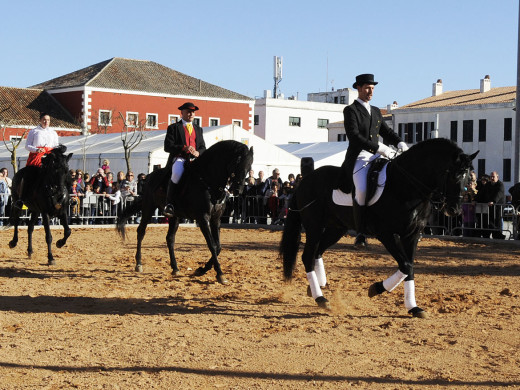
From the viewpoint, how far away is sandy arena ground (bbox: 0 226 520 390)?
6207mm

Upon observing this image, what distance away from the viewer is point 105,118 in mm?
64438

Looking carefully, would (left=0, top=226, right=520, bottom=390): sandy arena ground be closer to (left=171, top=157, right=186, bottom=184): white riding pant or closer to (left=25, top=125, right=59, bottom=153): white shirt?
(left=171, top=157, right=186, bottom=184): white riding pant

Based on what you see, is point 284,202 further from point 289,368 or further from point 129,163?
point 289,368

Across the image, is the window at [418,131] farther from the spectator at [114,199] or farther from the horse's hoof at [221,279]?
the horse's hoof at [221,279]

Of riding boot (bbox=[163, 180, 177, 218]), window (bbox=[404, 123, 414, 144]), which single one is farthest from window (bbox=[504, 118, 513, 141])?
riding boot (bbox=[163, 180, 177, 218])

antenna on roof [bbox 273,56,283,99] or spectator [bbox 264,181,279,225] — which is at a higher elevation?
antenna on roof [bbox 273,56,283,99]

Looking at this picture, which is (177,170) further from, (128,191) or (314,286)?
(128,191)

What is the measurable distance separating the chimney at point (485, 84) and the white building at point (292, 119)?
23258 millimetres

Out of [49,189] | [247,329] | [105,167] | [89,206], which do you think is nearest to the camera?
[247,329]

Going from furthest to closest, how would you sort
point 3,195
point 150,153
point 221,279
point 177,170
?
1. point 150,153
2. point 3,195
3. point 177,170
4. point 221,279

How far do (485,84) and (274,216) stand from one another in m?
52.2

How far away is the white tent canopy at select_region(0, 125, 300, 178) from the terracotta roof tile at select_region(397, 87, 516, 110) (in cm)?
3311

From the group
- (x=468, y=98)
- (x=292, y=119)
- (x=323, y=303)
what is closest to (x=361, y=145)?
(x=323, y=303)

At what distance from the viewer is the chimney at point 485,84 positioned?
7131 cm
